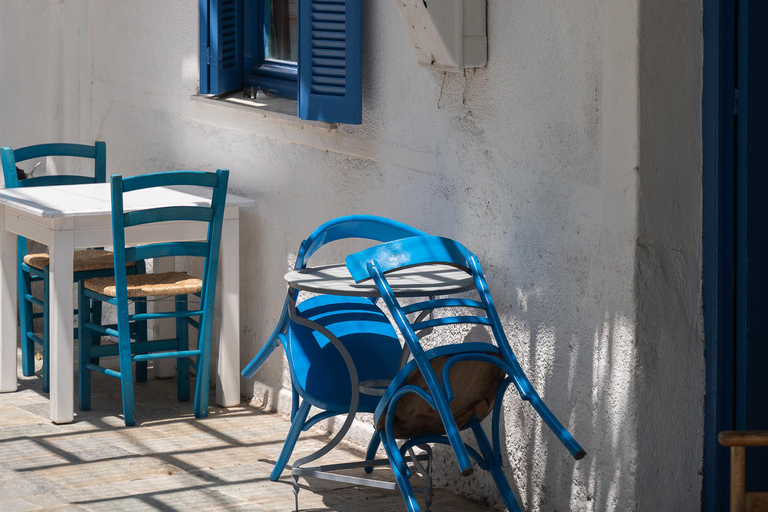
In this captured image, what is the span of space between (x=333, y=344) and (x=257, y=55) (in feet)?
7.96

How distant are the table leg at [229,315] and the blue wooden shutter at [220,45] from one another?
0.84 metres

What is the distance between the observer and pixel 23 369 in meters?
6.14

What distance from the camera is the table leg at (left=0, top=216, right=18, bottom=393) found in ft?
18.5

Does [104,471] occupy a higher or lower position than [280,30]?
lower

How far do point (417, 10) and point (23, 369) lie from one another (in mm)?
3168

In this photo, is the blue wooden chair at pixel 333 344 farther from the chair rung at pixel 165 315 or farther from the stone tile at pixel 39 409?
the stone tile at pixel 39 409

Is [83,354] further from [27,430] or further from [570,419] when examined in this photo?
[570,419]

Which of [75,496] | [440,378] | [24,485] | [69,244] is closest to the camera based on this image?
[440,378]

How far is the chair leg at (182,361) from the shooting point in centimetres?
559

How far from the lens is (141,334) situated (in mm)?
5902

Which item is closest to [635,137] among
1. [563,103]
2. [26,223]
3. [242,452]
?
[563,103]

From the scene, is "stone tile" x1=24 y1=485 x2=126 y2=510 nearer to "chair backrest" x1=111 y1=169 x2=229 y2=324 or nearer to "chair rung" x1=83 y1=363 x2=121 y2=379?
"chair rung" x1=83 y1=363 x2=121 y2=379

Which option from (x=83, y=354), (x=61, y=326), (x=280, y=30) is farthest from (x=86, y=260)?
(x=280, y=30)

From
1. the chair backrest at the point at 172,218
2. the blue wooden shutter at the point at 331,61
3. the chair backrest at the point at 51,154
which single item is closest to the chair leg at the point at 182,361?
the chair backrest at the point at 172,218
